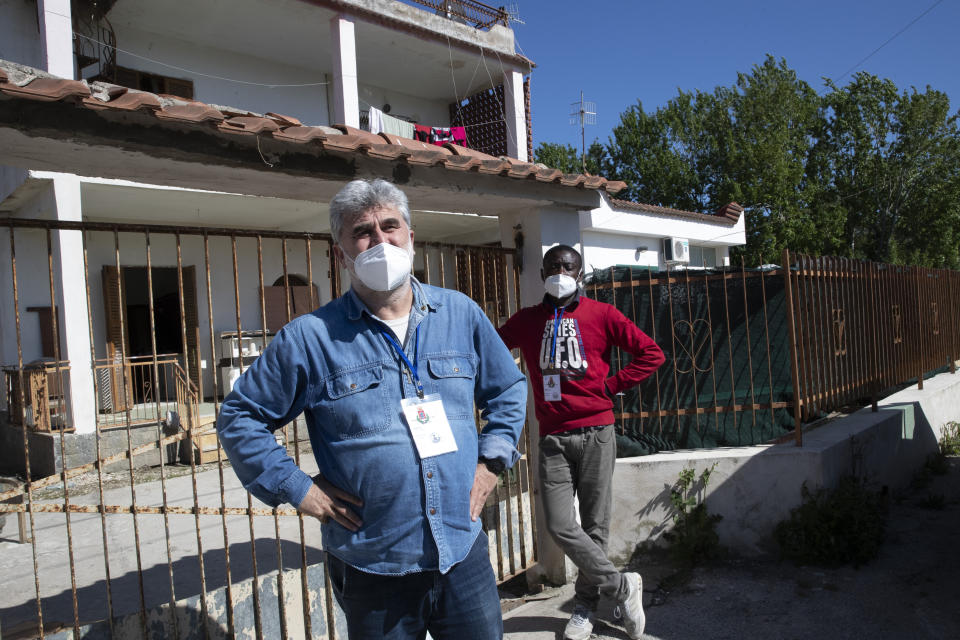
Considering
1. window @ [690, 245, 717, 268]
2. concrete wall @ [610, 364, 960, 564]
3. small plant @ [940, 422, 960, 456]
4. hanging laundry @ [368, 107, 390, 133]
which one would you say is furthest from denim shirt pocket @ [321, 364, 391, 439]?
window @ [690, 245, 717, 268]

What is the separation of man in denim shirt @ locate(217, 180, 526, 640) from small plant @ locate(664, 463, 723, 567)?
293 centimetres

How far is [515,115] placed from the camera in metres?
13.2

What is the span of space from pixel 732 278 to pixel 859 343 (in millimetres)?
1615

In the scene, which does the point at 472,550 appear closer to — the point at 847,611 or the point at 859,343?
the point at 847,611

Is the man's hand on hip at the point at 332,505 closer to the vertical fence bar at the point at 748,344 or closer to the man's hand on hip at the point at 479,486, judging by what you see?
the man's hand on hip at the point at 479,486

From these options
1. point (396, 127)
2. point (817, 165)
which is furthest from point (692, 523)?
point (817, 165)

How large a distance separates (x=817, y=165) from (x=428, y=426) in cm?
3238

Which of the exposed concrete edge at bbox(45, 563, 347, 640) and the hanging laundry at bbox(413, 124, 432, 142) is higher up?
the hanging laundry at bbox(413, 124, 432, 142)

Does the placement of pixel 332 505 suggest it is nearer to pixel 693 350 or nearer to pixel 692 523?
pixel 692 523

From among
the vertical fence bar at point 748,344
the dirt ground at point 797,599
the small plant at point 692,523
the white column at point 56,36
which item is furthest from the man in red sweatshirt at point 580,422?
the white column at point 56,36

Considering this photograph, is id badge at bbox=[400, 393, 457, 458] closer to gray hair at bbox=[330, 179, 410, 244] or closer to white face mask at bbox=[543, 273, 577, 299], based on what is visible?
gray hair at bbox=[330, 179, 410, 244]

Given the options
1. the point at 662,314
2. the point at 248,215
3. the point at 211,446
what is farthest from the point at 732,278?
the point at 248,215

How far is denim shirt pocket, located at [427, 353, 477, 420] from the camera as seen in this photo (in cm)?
183

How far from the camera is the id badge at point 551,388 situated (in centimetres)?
342
